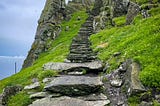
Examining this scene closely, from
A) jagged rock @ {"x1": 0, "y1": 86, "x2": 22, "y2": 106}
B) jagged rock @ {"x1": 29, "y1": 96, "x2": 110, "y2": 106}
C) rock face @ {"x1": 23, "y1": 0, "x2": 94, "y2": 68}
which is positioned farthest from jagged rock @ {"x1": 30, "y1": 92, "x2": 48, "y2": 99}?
rock face @ {"x1": 23, "y1": 0, "x2": 94, "y2": 68}

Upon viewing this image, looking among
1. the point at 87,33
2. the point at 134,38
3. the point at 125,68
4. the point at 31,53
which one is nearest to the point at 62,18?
the point at 31,53

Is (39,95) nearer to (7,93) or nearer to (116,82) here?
(7,93)

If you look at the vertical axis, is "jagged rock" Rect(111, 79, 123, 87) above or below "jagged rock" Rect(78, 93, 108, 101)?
above

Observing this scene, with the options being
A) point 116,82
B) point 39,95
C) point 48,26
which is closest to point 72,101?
point 39,95

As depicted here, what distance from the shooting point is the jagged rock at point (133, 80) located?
54.9 ft

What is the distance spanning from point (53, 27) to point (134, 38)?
57.5m

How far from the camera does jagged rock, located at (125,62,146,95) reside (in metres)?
16.7

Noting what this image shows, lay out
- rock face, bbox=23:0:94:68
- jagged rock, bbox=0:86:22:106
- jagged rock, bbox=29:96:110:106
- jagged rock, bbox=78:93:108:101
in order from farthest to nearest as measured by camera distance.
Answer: rock face, bbox=23:0:94:68 < jagged rock, bbox=0:86:22:106 < jagged rock, bbox=78:93:108:101 < jagged rock, bbox=29:96:110:106

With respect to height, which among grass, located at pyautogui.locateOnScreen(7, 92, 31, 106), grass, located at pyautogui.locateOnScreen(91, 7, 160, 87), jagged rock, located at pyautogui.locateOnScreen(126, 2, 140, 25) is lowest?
grass, located at pyautogui.locateOnScreen(7, 92, 31, 106)

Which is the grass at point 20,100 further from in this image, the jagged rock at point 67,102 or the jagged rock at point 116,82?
the jagged rock at point 116,82

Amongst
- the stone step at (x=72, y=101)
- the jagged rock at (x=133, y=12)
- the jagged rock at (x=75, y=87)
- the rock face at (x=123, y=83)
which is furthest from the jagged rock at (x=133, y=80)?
the jagged rock at (x=133, y=12)

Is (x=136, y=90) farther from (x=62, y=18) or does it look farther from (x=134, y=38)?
(x=62, y=18)

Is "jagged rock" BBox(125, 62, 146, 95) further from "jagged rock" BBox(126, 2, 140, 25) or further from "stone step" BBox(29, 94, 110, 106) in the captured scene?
"jagged rock" BBox(126, 2, 140, 25)

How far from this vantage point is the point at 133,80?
57.0 feet
